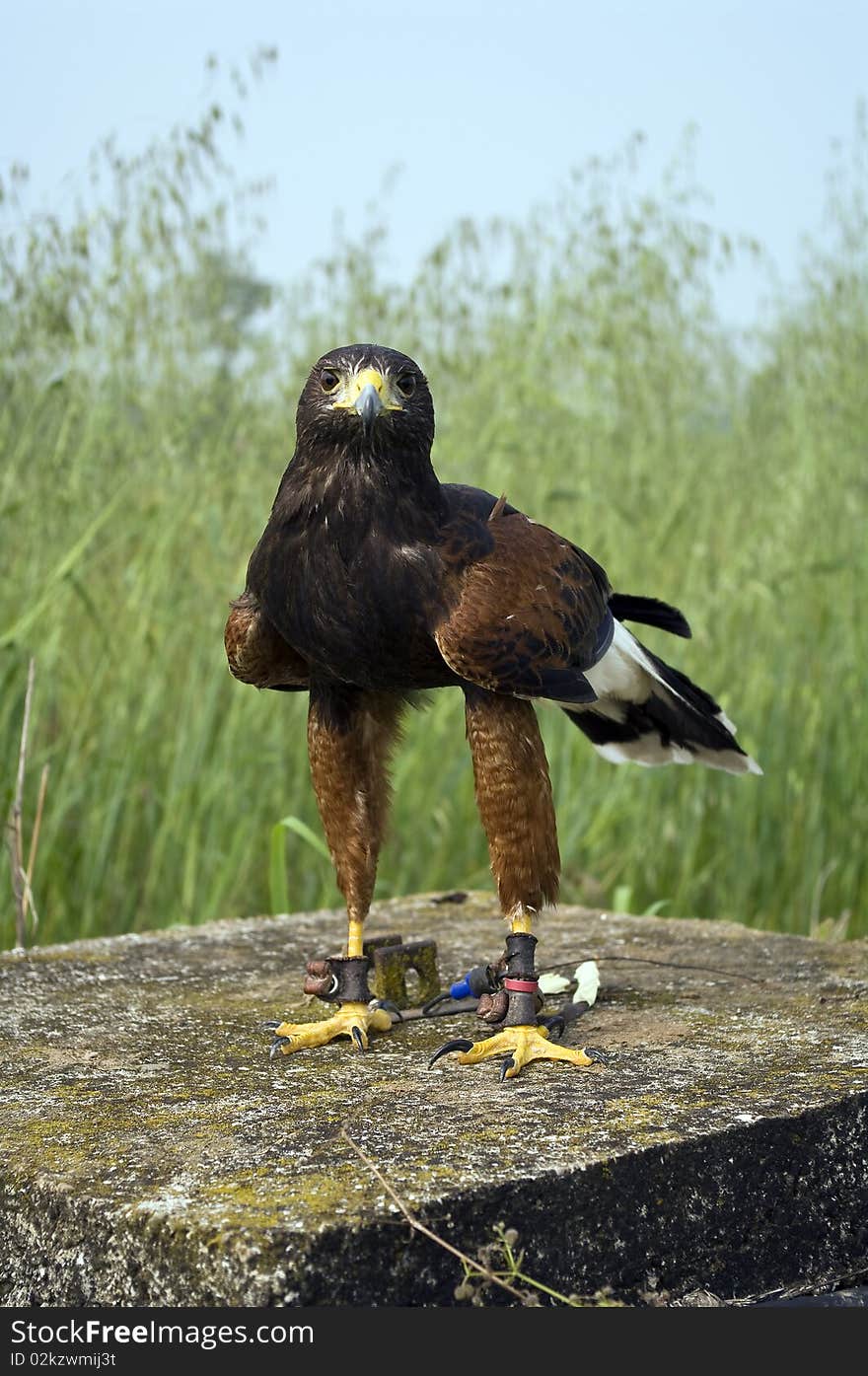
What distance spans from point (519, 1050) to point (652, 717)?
3.46 feet

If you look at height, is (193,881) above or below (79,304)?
below

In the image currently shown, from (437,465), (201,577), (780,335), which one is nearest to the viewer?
(201,577)

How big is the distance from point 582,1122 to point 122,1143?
2.41 feet

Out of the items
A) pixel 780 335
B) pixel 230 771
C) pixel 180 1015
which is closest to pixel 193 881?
pixel 230 771

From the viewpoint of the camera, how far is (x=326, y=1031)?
294 centimetres

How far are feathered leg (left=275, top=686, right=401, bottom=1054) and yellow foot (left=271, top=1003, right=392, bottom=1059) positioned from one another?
0.05 metres

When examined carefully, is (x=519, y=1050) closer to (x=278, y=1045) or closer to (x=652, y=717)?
(x=278, y=1045)

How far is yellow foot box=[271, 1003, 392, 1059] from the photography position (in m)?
2.89

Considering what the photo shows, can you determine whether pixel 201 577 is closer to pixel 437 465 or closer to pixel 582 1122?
pixel 437 465

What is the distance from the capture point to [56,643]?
14.3ft

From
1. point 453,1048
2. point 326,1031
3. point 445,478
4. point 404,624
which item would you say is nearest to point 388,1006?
point 326,1031

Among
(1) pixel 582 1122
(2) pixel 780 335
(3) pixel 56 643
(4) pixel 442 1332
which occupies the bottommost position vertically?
(4) pixel 442 1332

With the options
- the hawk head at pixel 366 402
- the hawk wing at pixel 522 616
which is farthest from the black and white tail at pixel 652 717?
the hawk head at pixel 366 402

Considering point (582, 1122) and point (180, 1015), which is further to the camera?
point (180, 1015)
